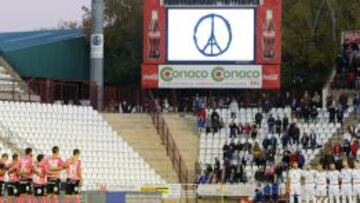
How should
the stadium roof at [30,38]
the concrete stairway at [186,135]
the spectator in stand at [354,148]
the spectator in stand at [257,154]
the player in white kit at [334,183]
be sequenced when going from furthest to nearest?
the stadium roof at [30,38] → the concrete stairway at [186,135] → the spectator in stand at [257,154] → the spectator in stand at [354,148] → the player in white kit at [334,183]

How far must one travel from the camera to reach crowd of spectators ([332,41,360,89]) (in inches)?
1858

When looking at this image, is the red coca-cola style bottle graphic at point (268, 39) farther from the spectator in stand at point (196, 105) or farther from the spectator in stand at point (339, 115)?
the spectator in stand at point (196, 105)

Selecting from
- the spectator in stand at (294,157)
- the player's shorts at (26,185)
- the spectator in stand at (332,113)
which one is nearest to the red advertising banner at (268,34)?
the spectator in stand at (332,113)

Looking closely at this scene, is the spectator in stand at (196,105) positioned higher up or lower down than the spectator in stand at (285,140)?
higher up

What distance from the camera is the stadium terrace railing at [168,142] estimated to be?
1690 inches

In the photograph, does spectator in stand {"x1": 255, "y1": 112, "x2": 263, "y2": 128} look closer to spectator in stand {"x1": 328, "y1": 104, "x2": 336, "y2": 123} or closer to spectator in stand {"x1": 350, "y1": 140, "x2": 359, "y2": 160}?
spectator in stand {"x1": 328, "y1": 104, "x2": 336, "y2": 123}

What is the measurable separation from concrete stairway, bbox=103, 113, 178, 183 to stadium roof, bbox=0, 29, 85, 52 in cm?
799

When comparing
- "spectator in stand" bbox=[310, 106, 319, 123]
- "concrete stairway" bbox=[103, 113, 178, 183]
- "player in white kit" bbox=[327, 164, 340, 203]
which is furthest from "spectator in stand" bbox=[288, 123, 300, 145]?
"player in white kit" bbox=[327, 164, 340, 203]

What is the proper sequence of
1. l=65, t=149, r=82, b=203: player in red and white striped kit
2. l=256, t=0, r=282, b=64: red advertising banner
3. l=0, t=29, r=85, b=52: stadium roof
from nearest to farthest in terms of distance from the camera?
1. l=65, t=149, r=82, b=203: player in red and white striped kit
2. l=256, t=0, r=282, b=64: red advertising banner
3. l=0, t=29, r=85, b=52: stadium roof

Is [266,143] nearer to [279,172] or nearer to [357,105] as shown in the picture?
[279,172]

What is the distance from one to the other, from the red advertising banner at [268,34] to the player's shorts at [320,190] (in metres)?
9.64

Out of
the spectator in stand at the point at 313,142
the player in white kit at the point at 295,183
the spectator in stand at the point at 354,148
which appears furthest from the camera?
the spectator in stand at the point at 313,142

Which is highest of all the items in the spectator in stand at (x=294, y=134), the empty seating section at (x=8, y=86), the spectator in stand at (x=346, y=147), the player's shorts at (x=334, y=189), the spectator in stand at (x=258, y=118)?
the empty seating section at (x=8, y=86)

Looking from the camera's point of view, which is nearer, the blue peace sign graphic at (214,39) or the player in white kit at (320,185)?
the player in white kit at (320,185)
